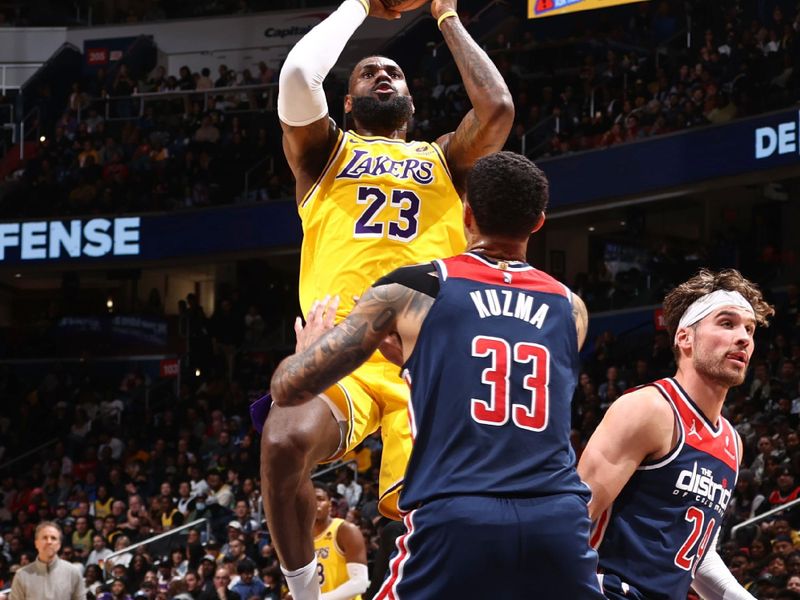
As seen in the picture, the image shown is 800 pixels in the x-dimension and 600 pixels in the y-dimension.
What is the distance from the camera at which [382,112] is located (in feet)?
18.2

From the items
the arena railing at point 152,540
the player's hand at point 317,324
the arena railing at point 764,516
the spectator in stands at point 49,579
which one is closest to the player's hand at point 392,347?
the player's hand at point 317,324

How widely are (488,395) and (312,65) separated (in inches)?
81.9

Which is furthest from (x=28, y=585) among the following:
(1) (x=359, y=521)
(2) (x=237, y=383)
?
(2) (x=237, y=383)

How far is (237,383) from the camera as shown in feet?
73.2

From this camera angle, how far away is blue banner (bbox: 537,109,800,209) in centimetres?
1775

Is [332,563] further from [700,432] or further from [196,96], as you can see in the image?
[196,96]

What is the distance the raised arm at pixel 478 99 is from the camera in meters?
5.18

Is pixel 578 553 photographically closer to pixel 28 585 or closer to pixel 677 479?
pixel 677 479

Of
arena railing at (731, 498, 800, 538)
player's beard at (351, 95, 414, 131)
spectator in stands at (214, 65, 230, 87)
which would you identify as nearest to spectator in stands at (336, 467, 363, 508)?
arena railing at (731, 498, 800, 538)

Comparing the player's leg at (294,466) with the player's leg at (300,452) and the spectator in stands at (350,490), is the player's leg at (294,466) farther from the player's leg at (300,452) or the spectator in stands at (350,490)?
the spectator in stands at (350,490)

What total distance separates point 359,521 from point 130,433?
9413 mm

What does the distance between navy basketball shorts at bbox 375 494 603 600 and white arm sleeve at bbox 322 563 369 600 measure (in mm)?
5104

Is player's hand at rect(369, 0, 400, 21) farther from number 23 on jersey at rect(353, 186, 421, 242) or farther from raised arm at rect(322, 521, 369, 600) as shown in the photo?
raised arm at rect(322, 521, 369, 600)

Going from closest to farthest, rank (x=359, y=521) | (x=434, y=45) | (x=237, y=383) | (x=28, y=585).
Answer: (x=28, y=585)
(x=359, y=521)
(x=237, y=383)
(x=434, y=45)
